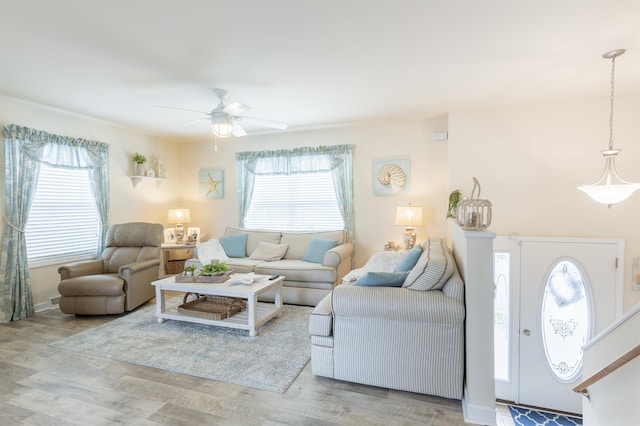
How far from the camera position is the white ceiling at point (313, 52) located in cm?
193

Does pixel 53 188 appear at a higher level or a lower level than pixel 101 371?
higher

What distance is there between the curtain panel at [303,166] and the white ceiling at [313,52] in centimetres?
120

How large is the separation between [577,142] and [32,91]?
20.8 ft

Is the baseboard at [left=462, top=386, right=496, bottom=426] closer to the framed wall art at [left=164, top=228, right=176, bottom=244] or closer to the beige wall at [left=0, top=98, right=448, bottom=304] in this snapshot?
the beige wall at [left=0, top=98, right=448, bottom=304]

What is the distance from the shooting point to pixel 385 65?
2701 mm

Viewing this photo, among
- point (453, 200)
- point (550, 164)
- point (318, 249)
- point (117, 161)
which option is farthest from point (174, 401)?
point (550, 164)

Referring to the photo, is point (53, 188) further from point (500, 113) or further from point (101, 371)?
point (500, 113)

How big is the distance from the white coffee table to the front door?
9.64 ft

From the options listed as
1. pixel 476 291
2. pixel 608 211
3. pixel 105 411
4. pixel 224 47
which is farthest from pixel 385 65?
pixel 105 411

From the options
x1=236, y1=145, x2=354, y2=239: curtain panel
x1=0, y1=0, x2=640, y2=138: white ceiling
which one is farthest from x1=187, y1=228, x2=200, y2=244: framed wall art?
x1=0, y1=0, x2=640, y2=138: white ceiling

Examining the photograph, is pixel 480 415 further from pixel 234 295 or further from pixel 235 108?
pixel 235 108

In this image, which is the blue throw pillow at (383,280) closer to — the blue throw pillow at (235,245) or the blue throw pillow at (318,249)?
the blue throw pillow at (318,249)

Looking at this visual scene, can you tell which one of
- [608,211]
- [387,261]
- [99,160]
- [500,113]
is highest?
[500,113]

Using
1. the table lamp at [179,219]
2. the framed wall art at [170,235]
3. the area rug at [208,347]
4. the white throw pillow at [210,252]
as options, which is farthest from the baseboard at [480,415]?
the framed wall art at [170,235]
